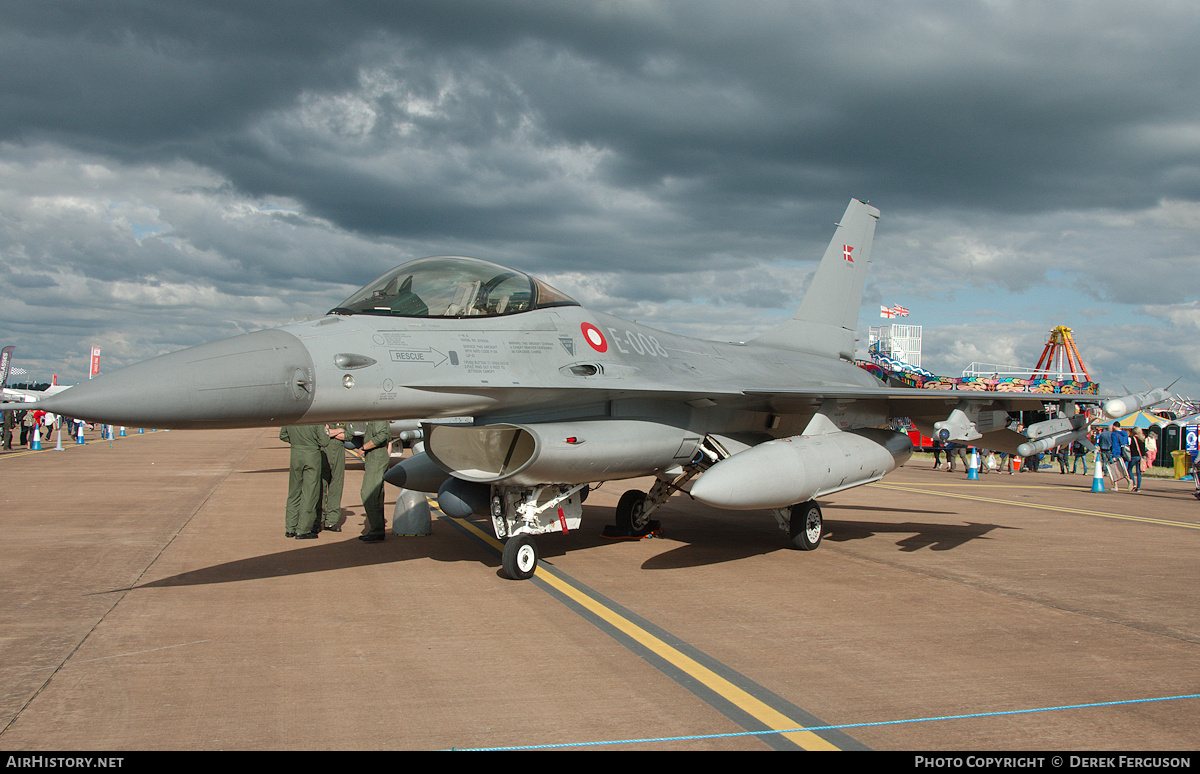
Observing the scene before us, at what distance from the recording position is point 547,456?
6867 millimetres

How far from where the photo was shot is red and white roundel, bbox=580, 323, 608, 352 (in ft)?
26.4

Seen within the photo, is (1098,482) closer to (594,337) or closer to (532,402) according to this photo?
(594,337)

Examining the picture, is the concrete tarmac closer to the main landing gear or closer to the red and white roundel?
the main landing gear

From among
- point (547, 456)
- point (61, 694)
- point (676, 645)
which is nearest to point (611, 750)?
point (676, 645)

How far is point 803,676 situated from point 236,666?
11.2 ft

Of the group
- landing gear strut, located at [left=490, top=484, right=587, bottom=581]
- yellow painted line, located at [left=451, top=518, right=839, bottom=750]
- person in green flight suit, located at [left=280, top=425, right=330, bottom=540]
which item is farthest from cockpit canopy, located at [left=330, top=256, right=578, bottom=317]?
person in green flight suit, located at [left=280, top=425, right=330, bottom=540]

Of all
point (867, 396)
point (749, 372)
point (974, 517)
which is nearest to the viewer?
point (867, 396)

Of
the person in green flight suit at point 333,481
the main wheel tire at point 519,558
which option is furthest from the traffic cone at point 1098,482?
the person in green flight suit at point 333,481

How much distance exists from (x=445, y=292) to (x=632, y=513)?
15.0 feet

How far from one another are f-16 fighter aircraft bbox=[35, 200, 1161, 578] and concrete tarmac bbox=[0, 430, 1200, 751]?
916mm

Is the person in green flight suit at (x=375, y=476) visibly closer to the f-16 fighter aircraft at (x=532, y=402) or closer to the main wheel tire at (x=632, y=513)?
the f-16 fighter aircraft at (x=532, y=402)

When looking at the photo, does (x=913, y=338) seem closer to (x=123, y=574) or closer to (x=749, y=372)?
(x=749, y=372)

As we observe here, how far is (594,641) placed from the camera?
5.41 m

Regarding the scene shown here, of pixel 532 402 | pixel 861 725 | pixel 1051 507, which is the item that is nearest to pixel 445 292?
pixel 532 402
